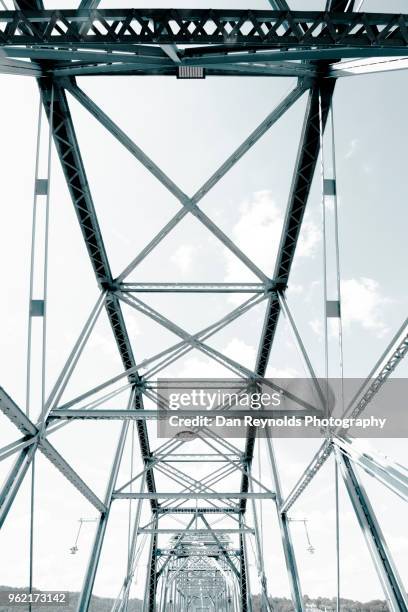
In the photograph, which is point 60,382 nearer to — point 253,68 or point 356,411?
point 356,411

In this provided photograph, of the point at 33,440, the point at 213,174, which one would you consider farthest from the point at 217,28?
the point at 33,440

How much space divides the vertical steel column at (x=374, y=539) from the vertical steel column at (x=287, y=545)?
21.5 ft

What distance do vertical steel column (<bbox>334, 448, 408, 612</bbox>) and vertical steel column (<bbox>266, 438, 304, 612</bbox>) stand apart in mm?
6550

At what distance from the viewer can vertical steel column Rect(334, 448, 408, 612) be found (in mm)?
8526

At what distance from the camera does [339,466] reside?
10.4 meters

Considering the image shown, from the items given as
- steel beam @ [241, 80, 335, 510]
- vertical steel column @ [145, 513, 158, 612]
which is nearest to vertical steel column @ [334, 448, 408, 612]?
steel beam @ [241, 80, 335, 510]

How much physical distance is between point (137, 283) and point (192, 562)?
1675 inches

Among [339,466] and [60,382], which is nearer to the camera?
[339,466]

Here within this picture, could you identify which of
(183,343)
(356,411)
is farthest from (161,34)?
(183,343)

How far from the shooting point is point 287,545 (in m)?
15.9

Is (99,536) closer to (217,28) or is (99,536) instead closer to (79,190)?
(79,190)

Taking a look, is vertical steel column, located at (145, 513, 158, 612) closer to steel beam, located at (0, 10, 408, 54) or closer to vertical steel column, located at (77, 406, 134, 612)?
vertical steel column, located at (77, 406, 134, 612)

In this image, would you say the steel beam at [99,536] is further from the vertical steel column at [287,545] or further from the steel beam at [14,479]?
the steel beam at [14,479]

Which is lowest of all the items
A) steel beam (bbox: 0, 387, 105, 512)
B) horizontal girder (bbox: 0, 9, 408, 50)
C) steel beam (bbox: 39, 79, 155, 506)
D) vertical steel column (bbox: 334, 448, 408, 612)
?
vertical steel column (bbox: 334, 448, 408, 612)
